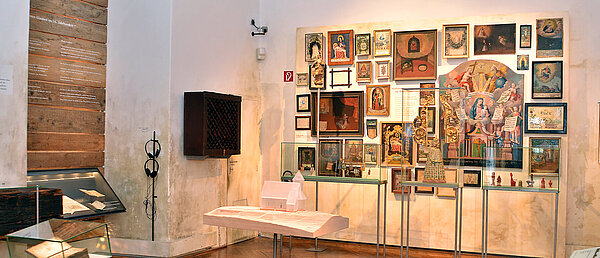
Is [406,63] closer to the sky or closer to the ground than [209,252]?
closer to the sky

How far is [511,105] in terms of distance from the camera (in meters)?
7.76

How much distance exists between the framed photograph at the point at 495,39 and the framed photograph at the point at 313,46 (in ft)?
7.20

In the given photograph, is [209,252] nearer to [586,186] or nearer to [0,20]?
[0,20]

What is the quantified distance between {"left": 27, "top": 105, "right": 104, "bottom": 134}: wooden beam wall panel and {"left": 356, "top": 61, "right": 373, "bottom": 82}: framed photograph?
140 inches

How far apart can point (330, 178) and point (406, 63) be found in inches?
77.7

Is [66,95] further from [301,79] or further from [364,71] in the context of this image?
[364,71]

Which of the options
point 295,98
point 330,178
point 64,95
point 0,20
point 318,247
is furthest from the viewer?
point 295,98

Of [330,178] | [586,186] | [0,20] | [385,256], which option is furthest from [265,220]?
[586,186]

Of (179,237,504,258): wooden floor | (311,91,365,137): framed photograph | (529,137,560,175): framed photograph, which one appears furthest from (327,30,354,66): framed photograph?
(529,137,560,175): framed photograph

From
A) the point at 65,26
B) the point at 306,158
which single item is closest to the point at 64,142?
the point at 65,26

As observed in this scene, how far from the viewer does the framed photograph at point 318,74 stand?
345 inches

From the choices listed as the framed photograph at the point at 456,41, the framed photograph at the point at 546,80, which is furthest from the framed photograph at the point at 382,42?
the framed photograph at the point at 546,80

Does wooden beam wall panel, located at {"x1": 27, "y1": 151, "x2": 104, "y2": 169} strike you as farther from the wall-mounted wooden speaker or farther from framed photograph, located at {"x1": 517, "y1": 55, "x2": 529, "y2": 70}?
framed photograph, located at {"x1": 517, "y1": 55, "x2": 529, "y2": 70}

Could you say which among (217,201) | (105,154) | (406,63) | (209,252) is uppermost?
(406,63)
